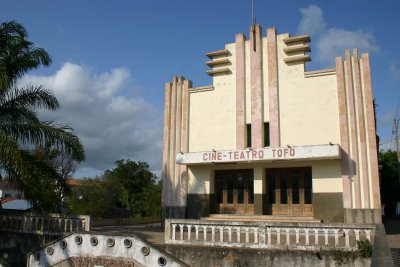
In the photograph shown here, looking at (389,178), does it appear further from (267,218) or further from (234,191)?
(267,218)

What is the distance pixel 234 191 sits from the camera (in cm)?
1955

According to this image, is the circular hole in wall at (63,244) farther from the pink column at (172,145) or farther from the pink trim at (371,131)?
the pink trim at (371,131)

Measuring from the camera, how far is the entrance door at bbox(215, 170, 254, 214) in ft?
62.6

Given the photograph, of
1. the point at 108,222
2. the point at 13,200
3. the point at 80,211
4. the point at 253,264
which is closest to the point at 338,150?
the point at 253,264

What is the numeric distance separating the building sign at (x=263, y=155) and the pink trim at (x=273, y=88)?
121 centimetres

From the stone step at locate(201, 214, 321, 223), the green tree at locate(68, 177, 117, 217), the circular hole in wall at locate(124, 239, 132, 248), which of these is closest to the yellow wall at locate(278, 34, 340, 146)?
the stone step at locate(201, 214, 321, 223)

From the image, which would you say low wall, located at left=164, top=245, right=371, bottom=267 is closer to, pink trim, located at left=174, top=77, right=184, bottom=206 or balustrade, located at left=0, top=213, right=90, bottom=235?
balustrade, located at left=0, top=213, right=90, bottom=235

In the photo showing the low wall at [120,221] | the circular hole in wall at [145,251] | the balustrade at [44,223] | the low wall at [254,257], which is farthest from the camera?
the low wall at [120,221]

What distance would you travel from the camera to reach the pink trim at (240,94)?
18.9 metres

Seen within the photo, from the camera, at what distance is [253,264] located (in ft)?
36.3

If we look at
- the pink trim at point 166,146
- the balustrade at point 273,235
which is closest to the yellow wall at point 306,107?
the pink trim at point 166,146

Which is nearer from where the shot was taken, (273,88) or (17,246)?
(17,246)

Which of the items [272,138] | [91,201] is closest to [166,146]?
[272,138]

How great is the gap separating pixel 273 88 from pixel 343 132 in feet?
12.6
